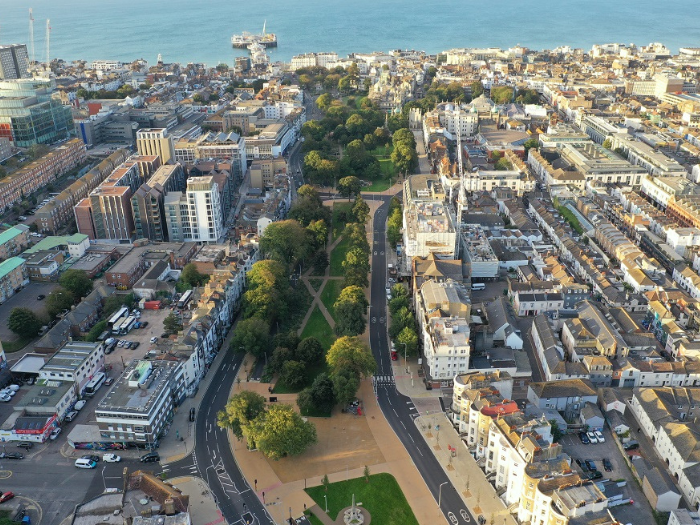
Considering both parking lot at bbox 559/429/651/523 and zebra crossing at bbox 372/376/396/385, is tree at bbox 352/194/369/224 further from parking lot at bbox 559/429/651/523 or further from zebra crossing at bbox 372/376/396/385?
parking lot at bbox 559/429/651/523

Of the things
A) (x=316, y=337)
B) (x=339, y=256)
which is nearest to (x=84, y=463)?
(x=316, y=337)

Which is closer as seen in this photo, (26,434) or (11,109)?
(26,434)

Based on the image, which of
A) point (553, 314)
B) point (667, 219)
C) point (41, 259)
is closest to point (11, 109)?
point (41, 259)

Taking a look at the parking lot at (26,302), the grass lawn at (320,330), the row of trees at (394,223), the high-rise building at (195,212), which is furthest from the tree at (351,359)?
the high-rise building at (195,212)

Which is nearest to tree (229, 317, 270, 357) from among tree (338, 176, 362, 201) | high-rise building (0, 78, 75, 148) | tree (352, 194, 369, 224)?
tree (352, 194, 369, 224)

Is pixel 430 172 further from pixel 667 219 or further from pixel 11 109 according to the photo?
pixel 11 109

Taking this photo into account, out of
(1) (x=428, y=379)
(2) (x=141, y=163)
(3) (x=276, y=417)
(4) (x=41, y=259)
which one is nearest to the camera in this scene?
(3) (x=276, y=417)

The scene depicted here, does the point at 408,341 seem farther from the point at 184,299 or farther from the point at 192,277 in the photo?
the point at 192,277
